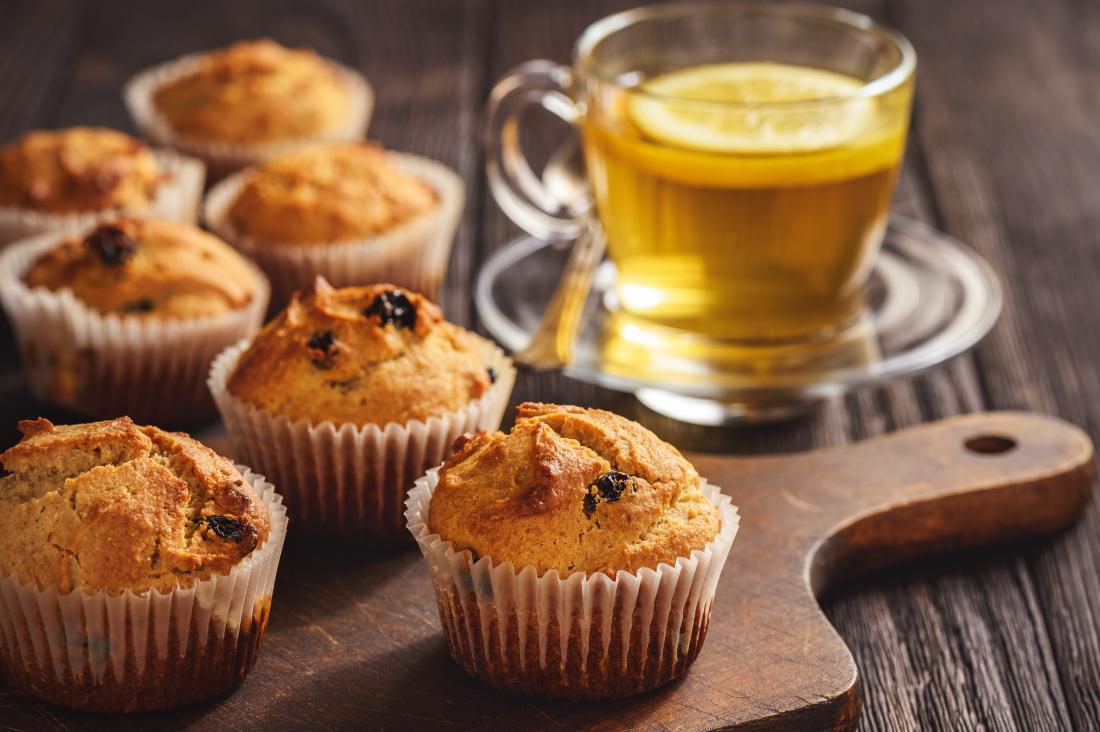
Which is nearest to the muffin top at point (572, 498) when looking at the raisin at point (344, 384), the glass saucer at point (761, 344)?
the raisin at point (344, 384)

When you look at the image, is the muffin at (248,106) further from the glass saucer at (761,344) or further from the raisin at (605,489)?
the raisin at (605,489)

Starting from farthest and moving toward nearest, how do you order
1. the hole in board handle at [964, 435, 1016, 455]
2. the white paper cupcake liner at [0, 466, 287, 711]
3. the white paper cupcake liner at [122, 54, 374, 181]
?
the white paper cupcake liner at [122, 54, 374, 181] < the hole in board handle at [964, 435, 1016, 455] < the white paper cupcake liner at [0, 466, 287, 711]

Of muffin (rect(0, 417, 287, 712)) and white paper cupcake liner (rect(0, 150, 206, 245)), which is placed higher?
muffin (rect(0, 417, 287, 712))

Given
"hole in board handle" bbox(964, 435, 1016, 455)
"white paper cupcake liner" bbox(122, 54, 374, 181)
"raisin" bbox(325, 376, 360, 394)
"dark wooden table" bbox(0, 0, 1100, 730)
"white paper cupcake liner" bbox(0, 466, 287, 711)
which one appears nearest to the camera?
"white paper cupcake liner" bbox(0, 466, 287, 711)

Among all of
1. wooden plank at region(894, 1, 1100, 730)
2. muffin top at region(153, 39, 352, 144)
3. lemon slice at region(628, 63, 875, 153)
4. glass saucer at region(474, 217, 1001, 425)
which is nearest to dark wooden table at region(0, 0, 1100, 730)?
wooden plank at region(894, 1, 1100, 730)

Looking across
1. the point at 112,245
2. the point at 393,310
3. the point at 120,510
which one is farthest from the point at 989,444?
the point at 112,245

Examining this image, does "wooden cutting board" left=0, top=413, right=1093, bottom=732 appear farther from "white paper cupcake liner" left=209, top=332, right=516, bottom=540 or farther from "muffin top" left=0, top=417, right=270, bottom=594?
"muffin top" left=0, top=417, right=270, bottom=594
